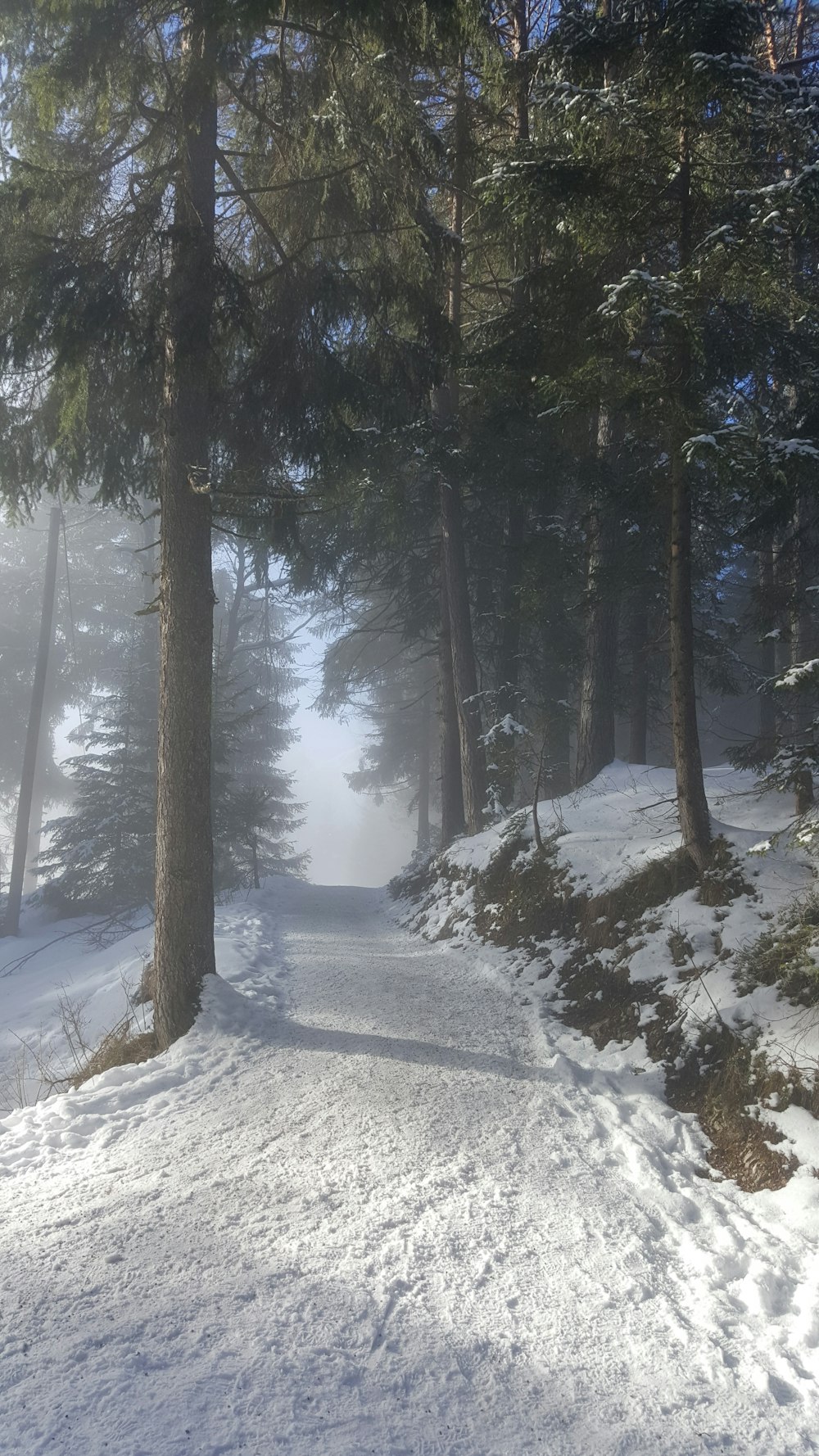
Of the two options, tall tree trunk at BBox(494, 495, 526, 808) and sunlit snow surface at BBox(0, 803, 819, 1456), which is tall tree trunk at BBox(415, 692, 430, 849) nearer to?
tall tree trunk at BBox(494, 495, 526, 808)

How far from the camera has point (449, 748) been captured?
1617cm

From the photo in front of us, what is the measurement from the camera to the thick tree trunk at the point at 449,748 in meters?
15.9

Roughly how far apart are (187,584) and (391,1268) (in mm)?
5226

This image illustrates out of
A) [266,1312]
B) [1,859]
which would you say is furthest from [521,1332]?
[1,859]

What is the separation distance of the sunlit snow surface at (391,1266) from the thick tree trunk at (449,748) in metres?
10.3

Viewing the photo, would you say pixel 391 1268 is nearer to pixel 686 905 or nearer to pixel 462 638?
pixel 686 905

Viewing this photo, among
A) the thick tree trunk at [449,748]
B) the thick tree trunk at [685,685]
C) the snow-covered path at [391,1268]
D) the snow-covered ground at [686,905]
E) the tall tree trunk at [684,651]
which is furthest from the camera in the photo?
the thick tree trunk at [449,748]

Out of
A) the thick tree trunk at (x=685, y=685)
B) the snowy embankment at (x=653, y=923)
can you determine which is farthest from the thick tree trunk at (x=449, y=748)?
the thick tree trunk at (x=685, y=685)

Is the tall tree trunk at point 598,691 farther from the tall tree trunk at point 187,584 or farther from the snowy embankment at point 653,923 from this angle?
the tall tree trunk at point 187,584

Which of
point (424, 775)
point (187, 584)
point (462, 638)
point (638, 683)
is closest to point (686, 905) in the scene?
point (187, 584)

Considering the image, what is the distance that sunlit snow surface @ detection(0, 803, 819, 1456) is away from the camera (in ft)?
8.71

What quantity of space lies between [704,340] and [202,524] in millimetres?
4808

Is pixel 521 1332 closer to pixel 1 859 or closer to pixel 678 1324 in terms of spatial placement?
pixel 678 1324

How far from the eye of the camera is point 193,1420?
8.32ft
